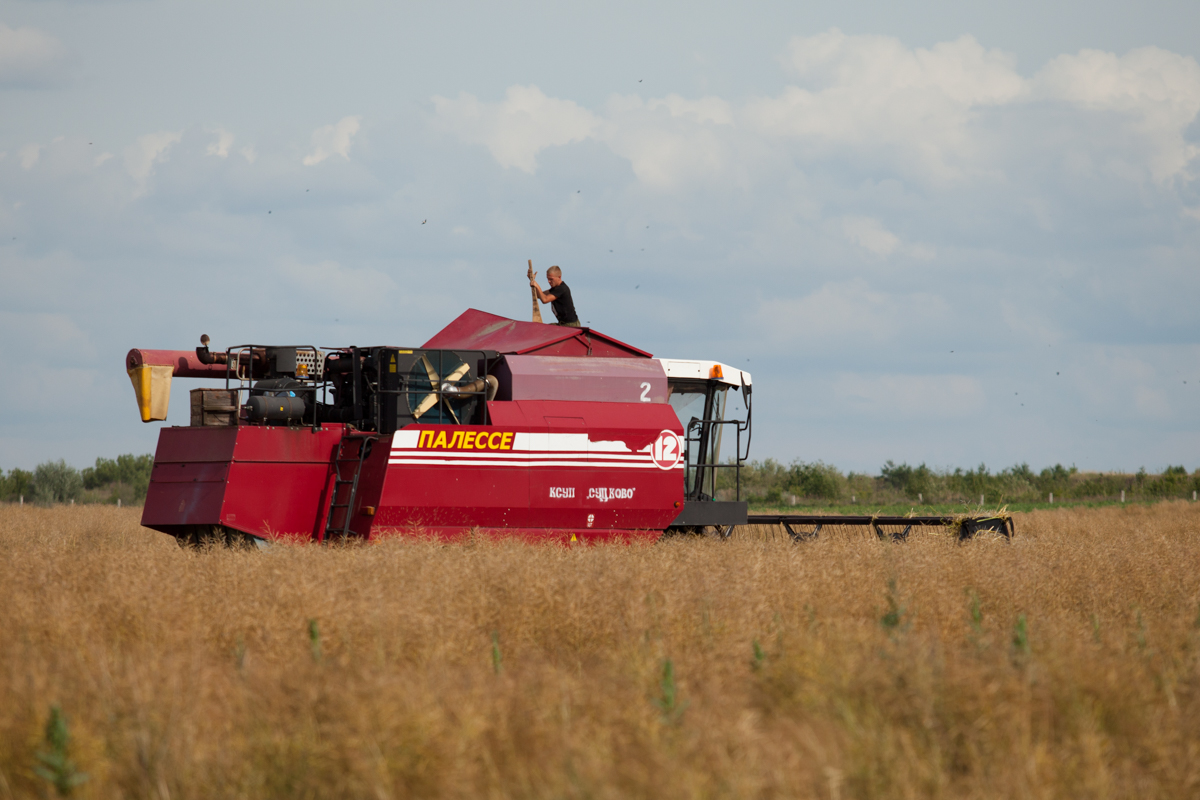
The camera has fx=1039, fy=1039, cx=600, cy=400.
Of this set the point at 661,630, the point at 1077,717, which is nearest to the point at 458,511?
the point at 661,630

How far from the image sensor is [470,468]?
10414 millimetres

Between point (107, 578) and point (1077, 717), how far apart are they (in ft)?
22.2

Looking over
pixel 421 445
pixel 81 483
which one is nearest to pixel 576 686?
pixel 421 445

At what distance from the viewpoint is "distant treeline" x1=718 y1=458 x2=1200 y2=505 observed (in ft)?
133

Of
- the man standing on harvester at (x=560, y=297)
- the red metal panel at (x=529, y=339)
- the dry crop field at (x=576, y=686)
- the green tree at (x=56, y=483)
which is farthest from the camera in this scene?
the green tree at (x=56, y=483)

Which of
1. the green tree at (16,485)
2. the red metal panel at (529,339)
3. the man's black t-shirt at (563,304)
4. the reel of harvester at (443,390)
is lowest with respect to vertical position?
the green tree at (16,485)

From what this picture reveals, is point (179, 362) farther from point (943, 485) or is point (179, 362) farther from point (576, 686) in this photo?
point (943, 485)

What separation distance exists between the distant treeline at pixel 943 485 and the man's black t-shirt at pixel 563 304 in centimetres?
2539

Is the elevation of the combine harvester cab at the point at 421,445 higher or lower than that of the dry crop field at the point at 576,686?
higher

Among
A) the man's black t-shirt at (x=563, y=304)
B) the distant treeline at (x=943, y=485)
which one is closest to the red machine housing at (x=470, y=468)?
the man's black t-shirt at (x=563, y=304)

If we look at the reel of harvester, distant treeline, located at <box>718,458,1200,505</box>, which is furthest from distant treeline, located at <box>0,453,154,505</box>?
the reel of harvester

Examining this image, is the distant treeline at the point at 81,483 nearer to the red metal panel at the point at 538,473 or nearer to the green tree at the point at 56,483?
the green tree at the point at 56,483

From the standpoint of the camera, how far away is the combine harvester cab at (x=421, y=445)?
1024 centimetres

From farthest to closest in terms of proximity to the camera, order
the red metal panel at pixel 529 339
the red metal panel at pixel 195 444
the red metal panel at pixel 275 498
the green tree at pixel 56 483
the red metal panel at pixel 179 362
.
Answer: the green tree at pixel 56 483, the red metal panel at pixel 529 339, the red metal panel at pixel 179 362, the red metal panel at pixel 195 444, the red metal panel at pixel 275 498
